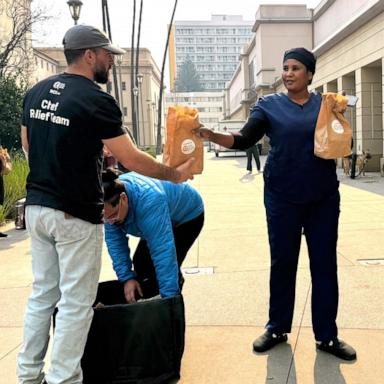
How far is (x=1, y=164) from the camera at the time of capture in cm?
721

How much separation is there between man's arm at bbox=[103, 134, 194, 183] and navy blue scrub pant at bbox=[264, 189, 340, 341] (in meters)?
0.92

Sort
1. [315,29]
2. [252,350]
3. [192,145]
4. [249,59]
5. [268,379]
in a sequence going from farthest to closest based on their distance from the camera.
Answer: [249,59] → [315,29] → [252,350] → [268,379] → [192,145]

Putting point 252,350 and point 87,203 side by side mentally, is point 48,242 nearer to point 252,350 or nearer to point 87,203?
point 87,203

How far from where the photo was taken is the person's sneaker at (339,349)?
313 cm

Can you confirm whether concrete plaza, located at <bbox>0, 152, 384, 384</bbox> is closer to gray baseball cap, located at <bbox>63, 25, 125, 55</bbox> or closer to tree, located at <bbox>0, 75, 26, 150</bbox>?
gray baseball cap, located at <bbox>63, 25, 125, 55</bbox>

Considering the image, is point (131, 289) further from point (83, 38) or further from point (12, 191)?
point (12, 191)

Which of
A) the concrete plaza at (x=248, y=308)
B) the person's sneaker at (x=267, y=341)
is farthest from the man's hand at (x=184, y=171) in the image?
the person's sneaker at (x=267, y=341)

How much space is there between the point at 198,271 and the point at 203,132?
2.77m

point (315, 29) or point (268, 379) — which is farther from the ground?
point (315, 29)

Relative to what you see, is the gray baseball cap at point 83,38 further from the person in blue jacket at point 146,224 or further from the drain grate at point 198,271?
the drain grate at point 198,271

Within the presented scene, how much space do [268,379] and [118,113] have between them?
1745 mm

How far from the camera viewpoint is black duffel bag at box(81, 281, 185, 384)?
2.69 metres

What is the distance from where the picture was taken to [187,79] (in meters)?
150

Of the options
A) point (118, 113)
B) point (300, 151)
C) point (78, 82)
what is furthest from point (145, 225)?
point (300, 151)
